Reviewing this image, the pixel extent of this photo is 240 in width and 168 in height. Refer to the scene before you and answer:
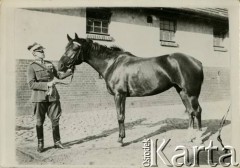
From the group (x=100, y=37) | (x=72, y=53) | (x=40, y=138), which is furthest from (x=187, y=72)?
(x=40, y=138)

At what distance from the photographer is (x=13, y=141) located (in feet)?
12.1

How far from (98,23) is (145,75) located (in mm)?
755

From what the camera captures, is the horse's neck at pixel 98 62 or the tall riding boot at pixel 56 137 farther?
the horse's neck at pixel 98 62

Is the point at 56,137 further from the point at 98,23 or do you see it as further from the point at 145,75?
the point at 98,23

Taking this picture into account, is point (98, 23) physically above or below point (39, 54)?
above

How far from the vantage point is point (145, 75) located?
3732 mm

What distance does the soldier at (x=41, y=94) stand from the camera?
144 inches

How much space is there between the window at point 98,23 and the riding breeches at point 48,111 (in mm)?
857

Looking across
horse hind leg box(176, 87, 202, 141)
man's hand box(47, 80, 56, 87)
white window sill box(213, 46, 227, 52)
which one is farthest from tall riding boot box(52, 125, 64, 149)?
white window sill box(213, 46, 227, 52)

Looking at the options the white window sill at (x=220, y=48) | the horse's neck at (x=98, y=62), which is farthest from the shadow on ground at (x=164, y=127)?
the white window sill at (x=220, y=48)

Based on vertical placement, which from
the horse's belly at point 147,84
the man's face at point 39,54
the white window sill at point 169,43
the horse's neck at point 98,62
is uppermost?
the white window sill at point 169,43

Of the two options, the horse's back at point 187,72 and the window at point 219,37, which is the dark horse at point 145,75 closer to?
the horse's back at point 187,72

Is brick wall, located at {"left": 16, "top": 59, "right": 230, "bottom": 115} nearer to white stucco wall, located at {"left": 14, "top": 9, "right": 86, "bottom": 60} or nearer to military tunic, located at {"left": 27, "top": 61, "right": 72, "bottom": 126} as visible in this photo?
military tunic, located at {"left": 27, "top": 61, "right": 72, "bottom": 126}

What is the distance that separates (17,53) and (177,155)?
2.02 metres
